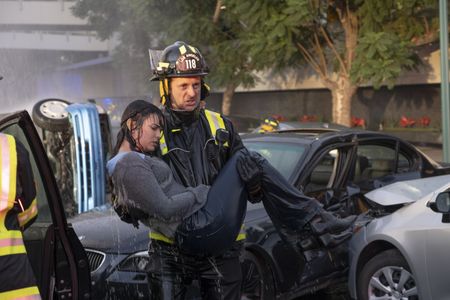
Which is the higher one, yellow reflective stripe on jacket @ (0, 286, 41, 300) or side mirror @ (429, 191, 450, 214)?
yellow reflective stripe on jacket @ (0, 286, 41, 300)

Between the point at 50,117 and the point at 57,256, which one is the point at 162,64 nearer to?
the point at 57,256

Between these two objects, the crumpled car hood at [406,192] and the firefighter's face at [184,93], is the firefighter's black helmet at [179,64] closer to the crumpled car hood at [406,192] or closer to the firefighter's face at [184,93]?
the firefighter's face at [184,93]

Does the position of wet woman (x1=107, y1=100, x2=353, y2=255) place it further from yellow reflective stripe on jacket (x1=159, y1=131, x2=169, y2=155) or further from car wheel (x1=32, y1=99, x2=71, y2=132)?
car wheel (x1=32, y1=99, x2=71, y2=132)

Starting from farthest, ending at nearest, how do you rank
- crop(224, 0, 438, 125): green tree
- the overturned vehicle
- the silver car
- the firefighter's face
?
crop(224, 0, 438, 125): green tree, the overturned vehicle, the silver car, the firefighter's face

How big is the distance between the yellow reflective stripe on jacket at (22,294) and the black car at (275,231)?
6.24 feet

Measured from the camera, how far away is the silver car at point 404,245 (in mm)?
4277

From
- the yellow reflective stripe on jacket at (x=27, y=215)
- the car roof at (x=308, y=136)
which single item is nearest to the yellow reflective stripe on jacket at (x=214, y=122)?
the yellow reflective stripe on jacket at (x=27, y=215)

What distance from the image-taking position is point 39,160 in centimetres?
269

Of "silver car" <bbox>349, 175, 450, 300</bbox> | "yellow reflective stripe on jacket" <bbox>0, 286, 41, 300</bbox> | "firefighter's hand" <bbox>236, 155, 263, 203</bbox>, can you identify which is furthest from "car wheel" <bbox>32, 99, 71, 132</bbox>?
"yellow reflective stripe on jacket" <bbox>0, 286, 41, 300</bbox>

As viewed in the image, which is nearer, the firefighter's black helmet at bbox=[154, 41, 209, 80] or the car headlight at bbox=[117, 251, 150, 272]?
the firefighter's black helmet at bbox=[154, 41, 209, 80]

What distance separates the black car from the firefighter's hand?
4.31ft

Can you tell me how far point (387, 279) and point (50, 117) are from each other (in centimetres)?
446

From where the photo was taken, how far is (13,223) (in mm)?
2062

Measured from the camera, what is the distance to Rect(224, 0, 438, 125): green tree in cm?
1398
